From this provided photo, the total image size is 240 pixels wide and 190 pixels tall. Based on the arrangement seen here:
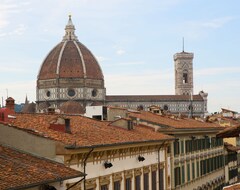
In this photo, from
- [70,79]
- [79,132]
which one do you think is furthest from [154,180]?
[70,79]

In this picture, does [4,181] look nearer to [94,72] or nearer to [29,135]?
[29,135]

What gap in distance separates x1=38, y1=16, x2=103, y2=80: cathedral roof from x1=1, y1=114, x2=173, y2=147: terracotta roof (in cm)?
13744

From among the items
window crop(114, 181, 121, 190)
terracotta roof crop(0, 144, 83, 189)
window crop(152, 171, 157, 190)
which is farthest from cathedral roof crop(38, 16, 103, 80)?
terracotta roof crop(0, 144, 83, 189)

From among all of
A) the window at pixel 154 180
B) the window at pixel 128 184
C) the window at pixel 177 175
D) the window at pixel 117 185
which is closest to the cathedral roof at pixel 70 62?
the window at pixel 177 175

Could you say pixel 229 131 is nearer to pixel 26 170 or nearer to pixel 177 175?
pixel 26 170

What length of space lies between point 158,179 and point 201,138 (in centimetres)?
1342

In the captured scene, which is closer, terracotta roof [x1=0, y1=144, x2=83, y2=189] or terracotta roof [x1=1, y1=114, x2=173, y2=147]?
terracotta roof [x1=0, y1=144, x2=83, y2=189]

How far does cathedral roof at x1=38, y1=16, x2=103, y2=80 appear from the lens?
540 ft

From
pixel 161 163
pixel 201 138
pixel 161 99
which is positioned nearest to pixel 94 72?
pixel 161 99

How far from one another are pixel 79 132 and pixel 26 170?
6.97 m

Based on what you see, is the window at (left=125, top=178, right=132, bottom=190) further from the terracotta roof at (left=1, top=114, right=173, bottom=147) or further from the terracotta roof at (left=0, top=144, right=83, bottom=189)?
the terracotta roof at (left=0, top=144, right=83, bottom=189)

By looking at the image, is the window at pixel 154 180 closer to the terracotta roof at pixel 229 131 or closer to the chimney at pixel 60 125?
the chimney at pixel 60 125

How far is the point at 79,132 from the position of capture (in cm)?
2166

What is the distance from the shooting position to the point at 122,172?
907 inches
